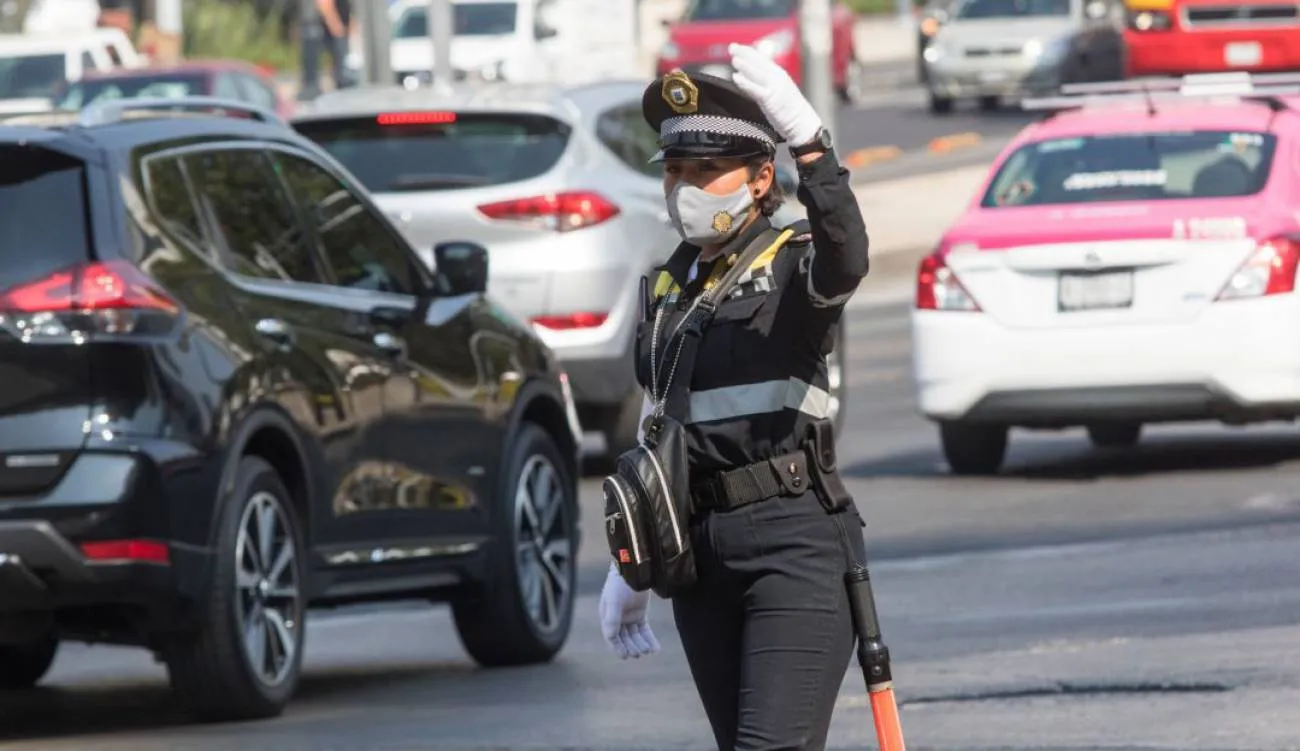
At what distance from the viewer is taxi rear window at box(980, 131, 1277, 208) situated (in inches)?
540

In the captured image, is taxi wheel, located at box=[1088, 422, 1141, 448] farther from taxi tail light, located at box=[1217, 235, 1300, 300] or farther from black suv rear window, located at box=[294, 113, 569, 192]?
black suv rear window, located at box=[294, 113, 569, 192]

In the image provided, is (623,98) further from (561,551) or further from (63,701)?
(63,701)

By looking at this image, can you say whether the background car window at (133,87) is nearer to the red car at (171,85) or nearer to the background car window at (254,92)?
the red car at (171,85)

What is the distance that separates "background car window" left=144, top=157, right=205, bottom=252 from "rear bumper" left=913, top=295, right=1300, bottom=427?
5.45 m

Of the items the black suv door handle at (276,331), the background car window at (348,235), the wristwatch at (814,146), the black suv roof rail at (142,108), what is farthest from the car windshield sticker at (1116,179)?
the wristwatch at (814,146)

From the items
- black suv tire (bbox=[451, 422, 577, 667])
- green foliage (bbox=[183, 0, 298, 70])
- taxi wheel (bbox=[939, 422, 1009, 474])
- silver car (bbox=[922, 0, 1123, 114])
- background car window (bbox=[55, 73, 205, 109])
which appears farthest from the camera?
green foliage (bbox=[183, 0, 298, 70])

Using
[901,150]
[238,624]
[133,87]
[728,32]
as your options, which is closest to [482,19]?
[728,32]

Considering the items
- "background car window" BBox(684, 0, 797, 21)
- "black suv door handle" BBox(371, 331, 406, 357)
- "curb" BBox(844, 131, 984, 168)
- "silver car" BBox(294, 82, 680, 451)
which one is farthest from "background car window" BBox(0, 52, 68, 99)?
"black suv door handle" BBox(371, 331, 406, 357)

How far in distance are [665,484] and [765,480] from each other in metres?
0.18

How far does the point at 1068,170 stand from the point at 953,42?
29.8m

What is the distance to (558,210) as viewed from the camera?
1383 centimetres

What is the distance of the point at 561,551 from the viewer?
10328 mm

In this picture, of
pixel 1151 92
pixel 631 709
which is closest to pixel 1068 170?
pixel 1151 92

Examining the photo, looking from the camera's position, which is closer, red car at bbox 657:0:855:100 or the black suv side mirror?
the black suv side mirror
